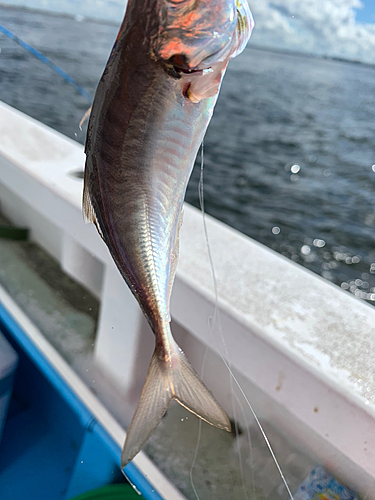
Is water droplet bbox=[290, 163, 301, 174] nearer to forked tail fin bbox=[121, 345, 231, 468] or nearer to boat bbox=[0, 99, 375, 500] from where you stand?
boat bbox=[0, 99, 375, 500]

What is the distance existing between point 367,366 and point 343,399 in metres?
0.13

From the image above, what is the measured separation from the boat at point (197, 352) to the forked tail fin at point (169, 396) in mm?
335

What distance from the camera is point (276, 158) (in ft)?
32.9

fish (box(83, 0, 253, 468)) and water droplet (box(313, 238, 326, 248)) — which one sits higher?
fish (box(83, 0, 253, 468))

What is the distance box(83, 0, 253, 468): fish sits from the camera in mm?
452

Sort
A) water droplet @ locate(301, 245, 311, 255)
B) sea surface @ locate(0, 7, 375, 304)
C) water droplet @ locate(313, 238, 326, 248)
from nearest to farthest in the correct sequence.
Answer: sea surface @ locate(0, 7, 375, 304)
water droplet @ locate(301, 245, 311, 255)
water droplet @ locate(313, 238, 326, 248)

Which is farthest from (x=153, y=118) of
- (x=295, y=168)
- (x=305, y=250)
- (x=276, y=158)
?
(x=276, y=158)

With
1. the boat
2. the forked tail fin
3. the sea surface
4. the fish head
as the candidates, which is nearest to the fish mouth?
the fish head

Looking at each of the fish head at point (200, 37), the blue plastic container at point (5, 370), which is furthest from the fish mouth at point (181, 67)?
the blue plastic container at point (5, 370)

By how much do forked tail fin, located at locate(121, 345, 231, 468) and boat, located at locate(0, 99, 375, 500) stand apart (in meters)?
0.34

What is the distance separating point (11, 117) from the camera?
2381 millimetres

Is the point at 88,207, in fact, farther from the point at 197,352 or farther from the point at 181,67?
the point at 197,352

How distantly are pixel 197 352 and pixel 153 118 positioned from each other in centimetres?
113

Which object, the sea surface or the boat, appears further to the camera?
the sea surface
